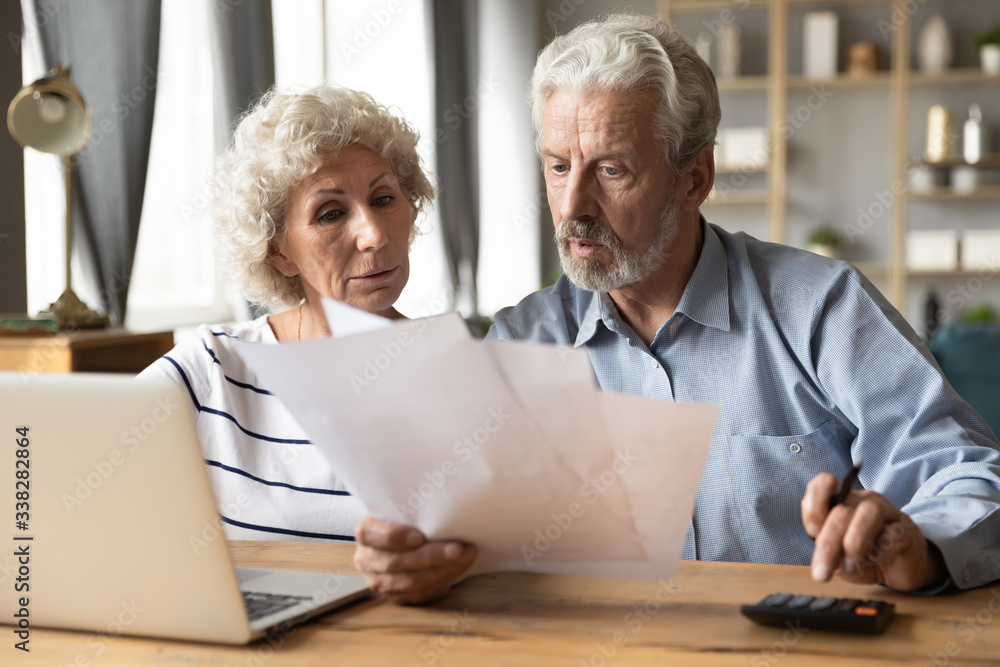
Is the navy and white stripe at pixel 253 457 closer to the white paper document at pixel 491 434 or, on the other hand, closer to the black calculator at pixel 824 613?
the white paper document at pixel 491 434

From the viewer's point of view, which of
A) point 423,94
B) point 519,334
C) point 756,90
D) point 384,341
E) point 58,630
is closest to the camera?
point 384,341

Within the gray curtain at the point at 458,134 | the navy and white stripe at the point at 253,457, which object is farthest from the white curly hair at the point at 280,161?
the gray curtain at the point at 458,134

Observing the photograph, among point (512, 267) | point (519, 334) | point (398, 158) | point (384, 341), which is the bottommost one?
point (512, 267)

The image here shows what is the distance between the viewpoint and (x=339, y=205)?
1596 millimetres

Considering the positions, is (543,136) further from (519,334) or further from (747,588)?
(747,588)

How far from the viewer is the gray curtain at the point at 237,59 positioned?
3801mm

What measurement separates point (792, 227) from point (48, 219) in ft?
14.6

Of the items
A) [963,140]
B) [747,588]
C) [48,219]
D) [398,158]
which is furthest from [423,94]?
[747,588]

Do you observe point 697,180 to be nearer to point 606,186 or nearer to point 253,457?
point 606,186

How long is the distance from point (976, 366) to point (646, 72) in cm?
152

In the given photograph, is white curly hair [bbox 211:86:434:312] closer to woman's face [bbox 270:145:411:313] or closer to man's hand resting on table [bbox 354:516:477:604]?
woman's face [bbox 270:145:411:313]

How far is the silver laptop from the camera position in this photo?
0.75m

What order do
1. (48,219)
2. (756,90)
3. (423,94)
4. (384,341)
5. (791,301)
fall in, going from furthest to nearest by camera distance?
(756,90), (423,94), (48,219), (791,301), (384,341)

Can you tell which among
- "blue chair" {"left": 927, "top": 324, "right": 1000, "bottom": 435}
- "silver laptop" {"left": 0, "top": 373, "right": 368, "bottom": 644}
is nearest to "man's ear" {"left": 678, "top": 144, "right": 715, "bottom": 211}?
"silver laptop" {"left": 0, "top": 373, "right": 368, "bottom": 644}
